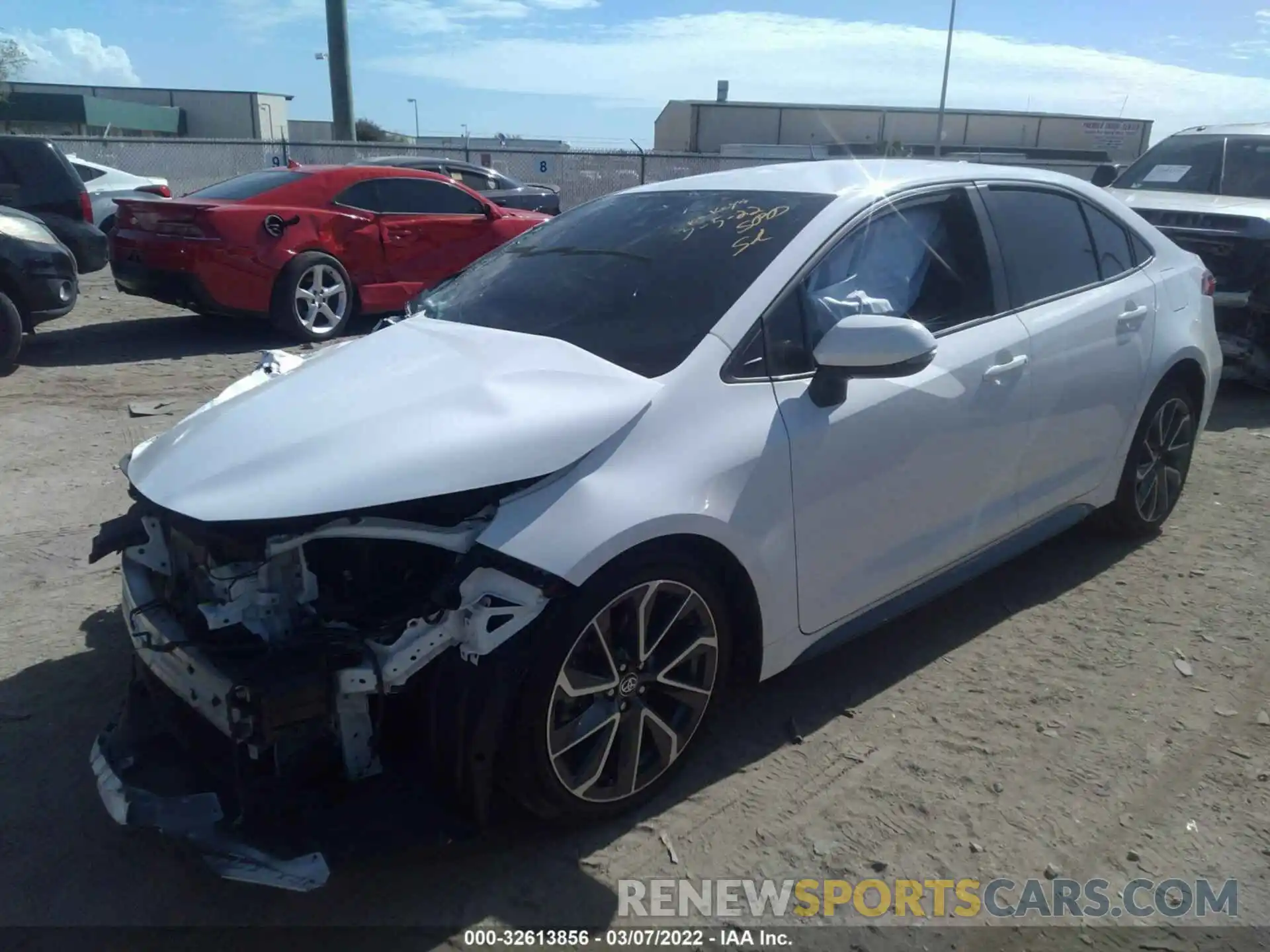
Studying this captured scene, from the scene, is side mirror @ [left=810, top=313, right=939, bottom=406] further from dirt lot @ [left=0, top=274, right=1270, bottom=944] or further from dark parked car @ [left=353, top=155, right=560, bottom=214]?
dark parked car @ [left=353, top=155, right=560, bottom=214]

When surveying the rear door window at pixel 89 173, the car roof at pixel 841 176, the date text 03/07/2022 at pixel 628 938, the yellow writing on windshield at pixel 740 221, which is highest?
the car roof at pixel 841 176

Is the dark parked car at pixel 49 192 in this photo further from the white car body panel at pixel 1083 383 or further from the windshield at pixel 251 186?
the white car body panel at pixel 1083 383

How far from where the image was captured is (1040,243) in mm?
4004

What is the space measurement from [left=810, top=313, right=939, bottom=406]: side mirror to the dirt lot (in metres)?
1.19

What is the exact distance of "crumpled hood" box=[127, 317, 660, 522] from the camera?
8.05 feet

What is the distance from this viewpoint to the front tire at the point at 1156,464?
451 centimetres

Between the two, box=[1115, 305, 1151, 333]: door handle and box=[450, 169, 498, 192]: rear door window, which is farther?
box=[450, 169, 498, 192]: rear door window

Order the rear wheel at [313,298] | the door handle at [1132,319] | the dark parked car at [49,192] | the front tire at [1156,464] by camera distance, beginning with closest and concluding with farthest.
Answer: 1. the door handle at [1132,319]
2. the front tire at [1156,464]
3. the rear wheel at [313,298]
4. the dark parked car at [49,192]

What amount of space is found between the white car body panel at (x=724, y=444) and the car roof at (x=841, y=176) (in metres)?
0.01

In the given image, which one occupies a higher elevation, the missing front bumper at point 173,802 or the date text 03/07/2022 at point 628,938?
the missing front bumper at point 173,802

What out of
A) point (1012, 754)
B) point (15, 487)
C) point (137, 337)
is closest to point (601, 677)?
point (1012, 754)

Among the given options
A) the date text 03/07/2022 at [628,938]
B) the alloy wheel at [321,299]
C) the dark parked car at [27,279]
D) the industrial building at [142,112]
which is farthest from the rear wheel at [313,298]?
the industrial building at [142,112]

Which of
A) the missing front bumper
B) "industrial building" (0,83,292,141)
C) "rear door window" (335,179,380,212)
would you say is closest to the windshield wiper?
the missing front bumper

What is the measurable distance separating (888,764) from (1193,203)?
6.83 m
